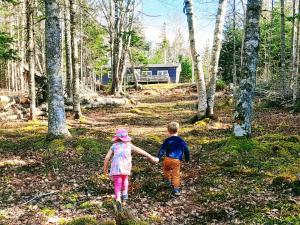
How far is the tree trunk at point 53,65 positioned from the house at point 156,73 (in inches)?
2073

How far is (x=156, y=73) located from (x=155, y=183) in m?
63.9

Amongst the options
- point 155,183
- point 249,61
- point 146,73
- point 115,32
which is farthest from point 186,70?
point 155,183

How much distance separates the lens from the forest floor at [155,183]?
6.84 metres

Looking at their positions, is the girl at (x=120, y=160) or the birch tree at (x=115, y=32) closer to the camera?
the girl at (x=120, y=160)

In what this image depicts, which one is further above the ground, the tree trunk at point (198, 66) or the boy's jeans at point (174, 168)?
the tree trunk at point (198, 66)

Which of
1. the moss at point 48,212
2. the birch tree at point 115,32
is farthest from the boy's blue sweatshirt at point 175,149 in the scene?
the birch tree at point 115,32

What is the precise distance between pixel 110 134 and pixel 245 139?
5953 millimetres

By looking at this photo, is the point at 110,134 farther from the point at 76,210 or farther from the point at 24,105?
the point at 24,105

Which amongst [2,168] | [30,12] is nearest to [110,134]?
[2,168]

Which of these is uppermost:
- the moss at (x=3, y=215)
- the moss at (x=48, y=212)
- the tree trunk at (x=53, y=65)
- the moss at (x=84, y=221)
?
the tree trunk at (x=53, y=65)

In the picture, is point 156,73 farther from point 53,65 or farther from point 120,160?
point 120,160

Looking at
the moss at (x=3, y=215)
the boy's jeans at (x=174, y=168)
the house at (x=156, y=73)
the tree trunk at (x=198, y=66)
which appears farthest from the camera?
the house at (x=156, y=73)

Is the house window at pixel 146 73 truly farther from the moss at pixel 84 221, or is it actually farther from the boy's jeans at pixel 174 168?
the moss at pixel 84 221

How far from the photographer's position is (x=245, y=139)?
11344 millimetres
